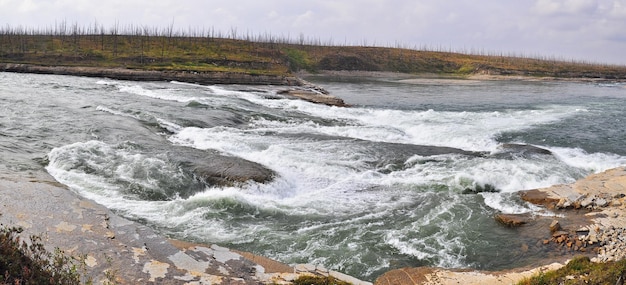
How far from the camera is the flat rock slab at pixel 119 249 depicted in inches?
281

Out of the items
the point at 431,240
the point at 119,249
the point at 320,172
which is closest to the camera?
the point at 119,249

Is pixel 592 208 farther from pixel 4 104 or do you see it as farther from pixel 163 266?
pixel 4 104

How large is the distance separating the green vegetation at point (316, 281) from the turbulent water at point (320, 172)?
2.18 meters

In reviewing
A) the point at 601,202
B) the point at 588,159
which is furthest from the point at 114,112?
the point at 588,159

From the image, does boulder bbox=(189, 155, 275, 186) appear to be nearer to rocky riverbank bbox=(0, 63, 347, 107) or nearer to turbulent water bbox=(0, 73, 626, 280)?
turbulent water bbox=(0, 73, 626, 280)

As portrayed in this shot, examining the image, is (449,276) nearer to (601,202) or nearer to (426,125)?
(601,202)

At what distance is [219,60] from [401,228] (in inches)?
3016

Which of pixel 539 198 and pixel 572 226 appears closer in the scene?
pixel 572 226

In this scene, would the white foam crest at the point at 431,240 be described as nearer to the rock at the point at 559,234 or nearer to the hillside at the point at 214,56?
the rock at the point at 559,234

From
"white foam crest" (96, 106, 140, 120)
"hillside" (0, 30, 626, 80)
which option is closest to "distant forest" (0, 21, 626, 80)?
"hillside" (0, 30, 626, 80)

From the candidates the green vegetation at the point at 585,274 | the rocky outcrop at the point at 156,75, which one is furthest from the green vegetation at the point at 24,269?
the rocky outcrop at the point at 156,75

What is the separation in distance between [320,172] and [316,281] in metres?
9.47

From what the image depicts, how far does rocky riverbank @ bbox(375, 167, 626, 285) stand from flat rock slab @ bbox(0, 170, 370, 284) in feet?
8.98

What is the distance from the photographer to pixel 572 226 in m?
11.5
